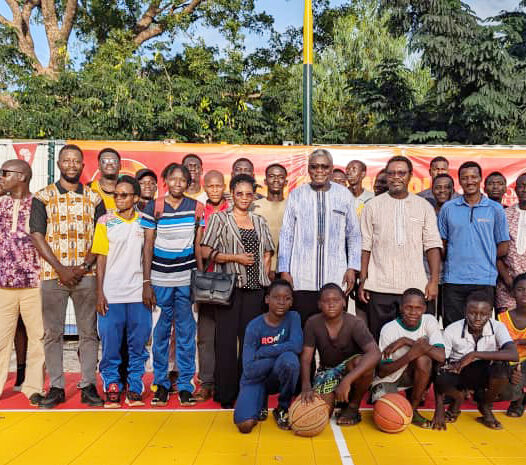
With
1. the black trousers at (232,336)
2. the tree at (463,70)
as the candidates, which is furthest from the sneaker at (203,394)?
the tree at (463,70)

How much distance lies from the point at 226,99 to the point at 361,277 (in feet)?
40.0

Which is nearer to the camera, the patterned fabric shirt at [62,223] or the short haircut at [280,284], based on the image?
the short haircut at [280,284]

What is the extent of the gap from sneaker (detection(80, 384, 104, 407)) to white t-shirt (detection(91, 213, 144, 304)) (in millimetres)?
790

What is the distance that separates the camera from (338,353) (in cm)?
470

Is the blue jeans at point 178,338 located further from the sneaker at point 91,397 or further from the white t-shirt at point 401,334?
the white t-shirt at point 401,334

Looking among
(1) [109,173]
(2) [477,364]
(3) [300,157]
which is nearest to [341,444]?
(2) [477,364]

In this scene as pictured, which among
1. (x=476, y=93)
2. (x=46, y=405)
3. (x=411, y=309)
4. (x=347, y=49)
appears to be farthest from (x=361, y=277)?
(x=347, y=49)

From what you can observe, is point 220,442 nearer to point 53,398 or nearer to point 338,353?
point 338,353

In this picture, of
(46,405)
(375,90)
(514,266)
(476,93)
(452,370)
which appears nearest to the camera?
(452,370)

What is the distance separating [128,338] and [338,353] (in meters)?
1.79

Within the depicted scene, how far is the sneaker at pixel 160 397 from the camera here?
509 cm

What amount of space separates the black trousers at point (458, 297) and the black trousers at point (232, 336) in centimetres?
172

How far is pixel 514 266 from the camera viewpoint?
5516mm

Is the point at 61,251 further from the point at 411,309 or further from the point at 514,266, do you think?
the point at 514,266
